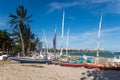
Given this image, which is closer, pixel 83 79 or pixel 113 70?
pixel 83 79

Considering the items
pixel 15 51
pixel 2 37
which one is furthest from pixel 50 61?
pixel 15 51

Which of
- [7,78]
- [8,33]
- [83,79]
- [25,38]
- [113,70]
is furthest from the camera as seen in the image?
[8,33]

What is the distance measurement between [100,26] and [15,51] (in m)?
41.3

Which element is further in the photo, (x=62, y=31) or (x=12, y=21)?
(x=12, y=21)

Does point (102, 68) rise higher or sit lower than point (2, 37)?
lower

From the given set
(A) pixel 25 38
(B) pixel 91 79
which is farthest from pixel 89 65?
(A) pixel 25 38

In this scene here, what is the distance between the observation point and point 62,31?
121 ft

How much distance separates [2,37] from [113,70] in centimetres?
4163

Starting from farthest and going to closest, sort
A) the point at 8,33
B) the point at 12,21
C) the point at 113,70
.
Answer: the point at 8,33 < the point at 12,21 < the point at 113,70

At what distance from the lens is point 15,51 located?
2657 inches

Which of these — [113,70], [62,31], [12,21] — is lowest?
[113,70]

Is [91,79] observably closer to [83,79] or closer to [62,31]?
[83,79]

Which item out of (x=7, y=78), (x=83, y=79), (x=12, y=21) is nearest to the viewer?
(x=7, y=78)

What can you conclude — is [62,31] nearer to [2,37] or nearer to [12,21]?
[12,21]
